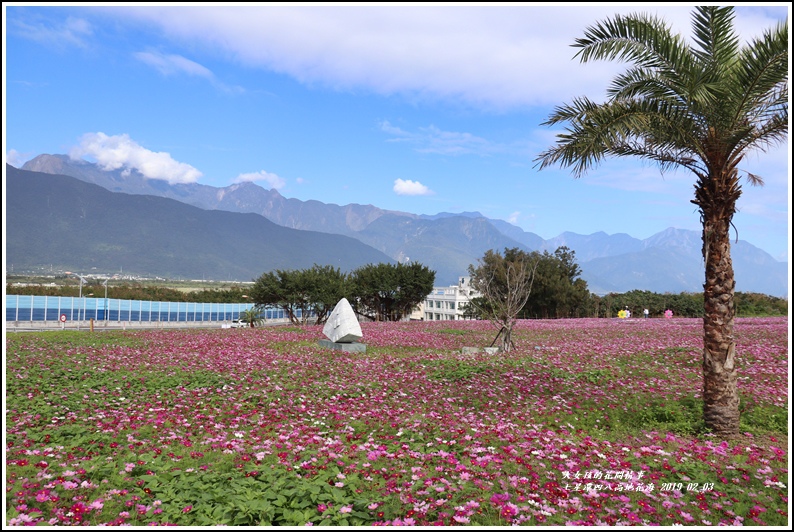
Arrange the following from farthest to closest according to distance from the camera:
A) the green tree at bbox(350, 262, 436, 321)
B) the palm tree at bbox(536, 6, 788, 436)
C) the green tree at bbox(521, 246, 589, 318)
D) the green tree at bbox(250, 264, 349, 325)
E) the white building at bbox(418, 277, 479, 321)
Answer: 1. the white building at bbox(418, 277, 479, 321)
2. the green tree at bbox(350, 262, 436, 321)
3. the green tree at bbox(521, 246, 589, 318)
4. the green tree at bbox(250, 264, 349, 325)
5. the palm tree at bbox(536, 6, 788, 436)

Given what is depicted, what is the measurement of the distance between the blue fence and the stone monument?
35.5 metres

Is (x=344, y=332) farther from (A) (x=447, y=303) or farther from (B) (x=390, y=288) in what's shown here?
(A) (x=447, y=303)

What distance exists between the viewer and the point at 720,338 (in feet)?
33.3

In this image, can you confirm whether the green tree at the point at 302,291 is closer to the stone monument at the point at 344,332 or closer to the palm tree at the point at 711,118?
the stone monument at the point at 344,332

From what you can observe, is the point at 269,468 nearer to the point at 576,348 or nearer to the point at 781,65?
the point at 781,65

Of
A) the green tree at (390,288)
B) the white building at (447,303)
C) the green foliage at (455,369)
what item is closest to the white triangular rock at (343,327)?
the green foliage at (455,369)

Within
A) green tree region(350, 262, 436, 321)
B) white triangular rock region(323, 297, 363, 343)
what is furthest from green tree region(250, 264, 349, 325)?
white triangular rock region(323, 297, 363, 343)

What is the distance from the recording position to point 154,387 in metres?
13.4

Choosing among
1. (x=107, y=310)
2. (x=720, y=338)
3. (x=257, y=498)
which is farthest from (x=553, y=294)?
(x=107, y=310)

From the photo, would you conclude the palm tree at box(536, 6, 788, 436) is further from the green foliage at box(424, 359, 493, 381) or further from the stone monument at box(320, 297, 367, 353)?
the stone monument at box(320, 297, 367, 353)

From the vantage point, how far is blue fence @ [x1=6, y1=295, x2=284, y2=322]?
191ft

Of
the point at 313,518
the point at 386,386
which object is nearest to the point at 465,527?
the point at 313,518

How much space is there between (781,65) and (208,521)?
1186 centimetres

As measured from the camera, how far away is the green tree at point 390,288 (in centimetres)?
6216
